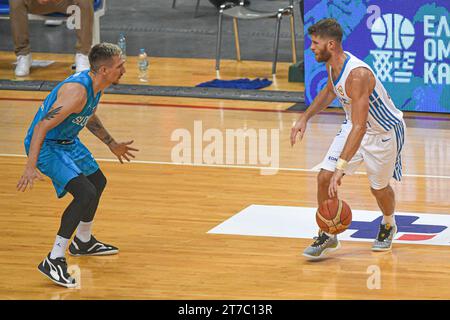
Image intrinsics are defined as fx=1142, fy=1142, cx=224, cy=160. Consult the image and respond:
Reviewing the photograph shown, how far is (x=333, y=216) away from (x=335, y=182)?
40cm

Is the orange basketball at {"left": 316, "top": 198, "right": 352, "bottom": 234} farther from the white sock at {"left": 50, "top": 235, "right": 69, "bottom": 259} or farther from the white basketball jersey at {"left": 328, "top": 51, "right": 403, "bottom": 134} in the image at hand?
the white sock at {"left": 50, "top": 235, "right": 69, "bottom": 259}

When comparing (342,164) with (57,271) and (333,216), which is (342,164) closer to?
(333,216)

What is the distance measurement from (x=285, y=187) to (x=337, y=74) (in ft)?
7.25

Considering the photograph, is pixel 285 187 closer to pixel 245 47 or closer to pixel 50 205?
pixel 50 205

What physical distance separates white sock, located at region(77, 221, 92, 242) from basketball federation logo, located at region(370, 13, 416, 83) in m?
5.08

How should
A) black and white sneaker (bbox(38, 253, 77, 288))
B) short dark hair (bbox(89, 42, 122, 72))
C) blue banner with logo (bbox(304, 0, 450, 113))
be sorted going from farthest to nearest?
blue banner with logo (bbox(304, 0, 450, 113)) < short dark hair (bbox(89, 42, 122, 72)) < black and white sneaker (bbox(38, 253, 77, 288))

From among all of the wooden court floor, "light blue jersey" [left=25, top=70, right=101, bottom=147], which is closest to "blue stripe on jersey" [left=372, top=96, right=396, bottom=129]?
the wooden court floor

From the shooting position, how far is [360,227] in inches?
317

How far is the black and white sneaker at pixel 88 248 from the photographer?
7.42m

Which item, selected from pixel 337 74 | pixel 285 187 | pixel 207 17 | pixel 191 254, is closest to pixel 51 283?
pixel 191 254

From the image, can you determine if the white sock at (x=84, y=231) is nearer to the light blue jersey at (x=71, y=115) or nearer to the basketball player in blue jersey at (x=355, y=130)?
the light blue jersey at (x=71, y=115)

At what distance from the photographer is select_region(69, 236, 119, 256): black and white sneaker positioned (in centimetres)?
742

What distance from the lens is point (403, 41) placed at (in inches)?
453

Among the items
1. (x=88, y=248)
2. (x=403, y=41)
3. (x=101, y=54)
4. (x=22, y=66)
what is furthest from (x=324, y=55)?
(x=22, y=66)
